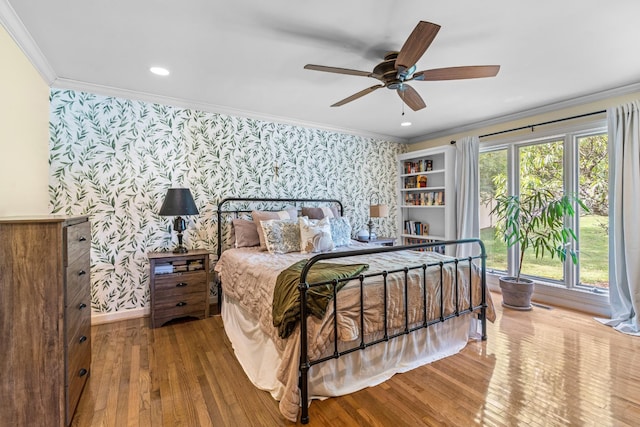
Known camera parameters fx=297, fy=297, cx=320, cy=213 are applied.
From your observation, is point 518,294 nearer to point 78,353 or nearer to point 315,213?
point 315,213

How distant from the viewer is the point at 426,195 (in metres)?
5.13

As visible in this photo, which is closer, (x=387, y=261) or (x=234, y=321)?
(x=387, y=261)

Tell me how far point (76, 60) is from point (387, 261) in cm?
→ 321

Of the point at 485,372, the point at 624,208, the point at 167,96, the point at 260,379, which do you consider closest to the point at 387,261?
the point at 485,372

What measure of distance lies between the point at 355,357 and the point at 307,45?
2344 millimetres

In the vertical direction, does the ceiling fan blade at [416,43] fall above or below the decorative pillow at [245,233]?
above

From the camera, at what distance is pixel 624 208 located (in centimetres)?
309

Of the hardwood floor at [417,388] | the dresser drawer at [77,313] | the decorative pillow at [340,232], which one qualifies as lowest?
the hardwood floor at [417,388]

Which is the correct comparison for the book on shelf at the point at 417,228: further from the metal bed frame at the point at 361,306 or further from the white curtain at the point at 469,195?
the metal bed frame at the point at 361,306

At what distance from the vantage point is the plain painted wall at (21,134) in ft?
6.55

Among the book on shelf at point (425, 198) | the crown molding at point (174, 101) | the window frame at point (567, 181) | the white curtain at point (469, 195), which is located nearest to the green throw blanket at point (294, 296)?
the crown molding at point (174, 101)

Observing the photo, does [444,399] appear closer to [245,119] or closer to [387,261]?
[387,261]

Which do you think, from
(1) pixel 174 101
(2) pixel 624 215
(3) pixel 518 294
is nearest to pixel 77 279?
(1) pixel 174 101

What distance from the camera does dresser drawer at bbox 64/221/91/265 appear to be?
158 centimetres
